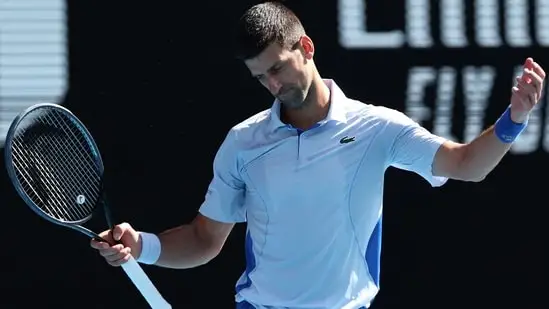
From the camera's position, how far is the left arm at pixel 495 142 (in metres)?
3.36

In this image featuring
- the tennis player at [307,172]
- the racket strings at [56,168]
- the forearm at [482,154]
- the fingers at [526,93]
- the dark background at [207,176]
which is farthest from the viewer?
the dark background at [207,176]

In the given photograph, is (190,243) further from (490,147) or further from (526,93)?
(526,93)

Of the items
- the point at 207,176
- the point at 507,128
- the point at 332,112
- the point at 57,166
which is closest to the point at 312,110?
the point at 332,112

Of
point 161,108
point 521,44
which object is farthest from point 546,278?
point 161,108

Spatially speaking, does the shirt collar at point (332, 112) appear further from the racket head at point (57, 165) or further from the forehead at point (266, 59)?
the racket head at point (57, 165)

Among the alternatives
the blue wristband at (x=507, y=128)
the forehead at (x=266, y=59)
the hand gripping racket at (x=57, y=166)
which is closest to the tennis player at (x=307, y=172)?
the forehead at (x=266, y=59)

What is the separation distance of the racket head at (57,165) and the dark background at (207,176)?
106 centimetres

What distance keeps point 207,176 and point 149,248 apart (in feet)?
4.38

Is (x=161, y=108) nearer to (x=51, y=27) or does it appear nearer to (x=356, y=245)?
(x=51, y=27)

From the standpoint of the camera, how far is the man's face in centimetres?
356

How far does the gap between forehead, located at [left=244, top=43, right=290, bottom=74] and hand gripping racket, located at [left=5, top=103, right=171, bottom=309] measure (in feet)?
1.92

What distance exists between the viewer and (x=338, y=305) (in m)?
3.69

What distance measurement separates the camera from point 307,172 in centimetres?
367

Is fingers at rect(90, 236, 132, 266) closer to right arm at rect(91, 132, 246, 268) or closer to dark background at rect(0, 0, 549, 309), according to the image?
right arm at rect(91, 132, 246, 268)
